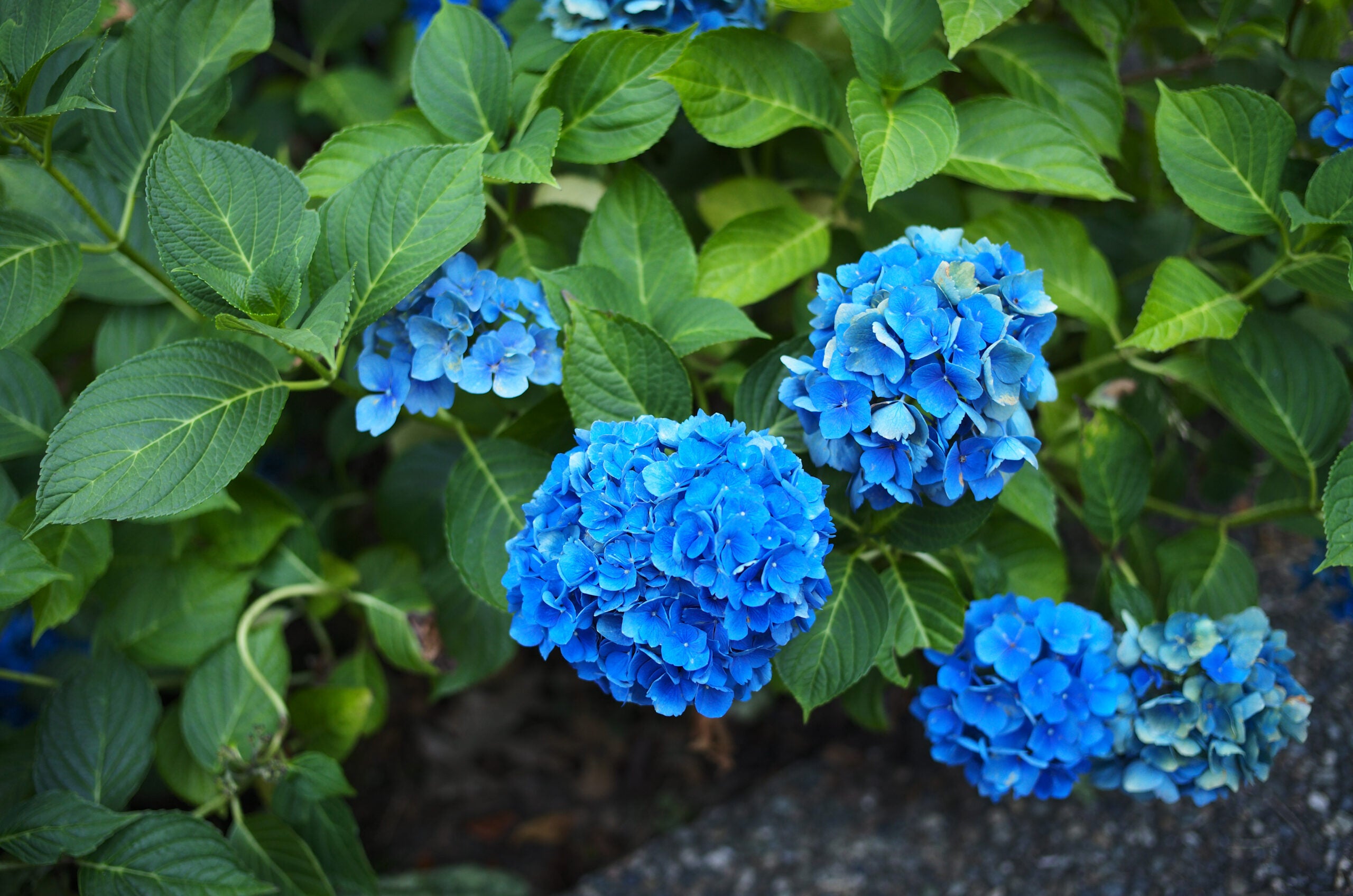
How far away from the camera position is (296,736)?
191 cm

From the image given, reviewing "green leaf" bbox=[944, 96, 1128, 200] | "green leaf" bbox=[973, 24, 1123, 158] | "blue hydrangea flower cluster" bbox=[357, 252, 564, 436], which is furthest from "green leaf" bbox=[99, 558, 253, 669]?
"green leaf" bbox=[973, 24, 1123, 158]

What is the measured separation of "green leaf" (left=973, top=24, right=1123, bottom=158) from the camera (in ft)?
5.58

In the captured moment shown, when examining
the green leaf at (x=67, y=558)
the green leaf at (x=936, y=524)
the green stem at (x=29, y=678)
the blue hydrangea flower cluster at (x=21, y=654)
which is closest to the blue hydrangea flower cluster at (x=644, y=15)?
the green leaf at (x=936, y=524)

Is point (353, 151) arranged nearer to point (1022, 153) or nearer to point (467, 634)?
point (467, 634)

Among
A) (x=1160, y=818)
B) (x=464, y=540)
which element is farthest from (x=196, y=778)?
(x=1160, y=818)

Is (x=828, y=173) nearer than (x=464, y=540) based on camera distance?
No

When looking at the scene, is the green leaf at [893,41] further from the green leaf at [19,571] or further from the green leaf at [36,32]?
the green leaf at [19,571]

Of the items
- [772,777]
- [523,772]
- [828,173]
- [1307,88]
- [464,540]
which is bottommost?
[523,772]

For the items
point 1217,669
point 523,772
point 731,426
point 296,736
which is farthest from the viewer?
point 523,772

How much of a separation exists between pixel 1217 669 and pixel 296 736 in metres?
1.74

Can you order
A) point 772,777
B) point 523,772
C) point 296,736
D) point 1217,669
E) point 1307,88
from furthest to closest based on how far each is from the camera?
1. point 523,772
2. point 772,777
3. point 296,736
4. point 1307,88
5. point 1217,669

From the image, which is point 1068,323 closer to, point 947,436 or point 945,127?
point 945,127

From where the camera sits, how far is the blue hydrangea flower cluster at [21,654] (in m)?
1.97

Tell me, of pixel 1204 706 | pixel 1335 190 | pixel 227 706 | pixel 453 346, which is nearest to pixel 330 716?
pixel 227 706
